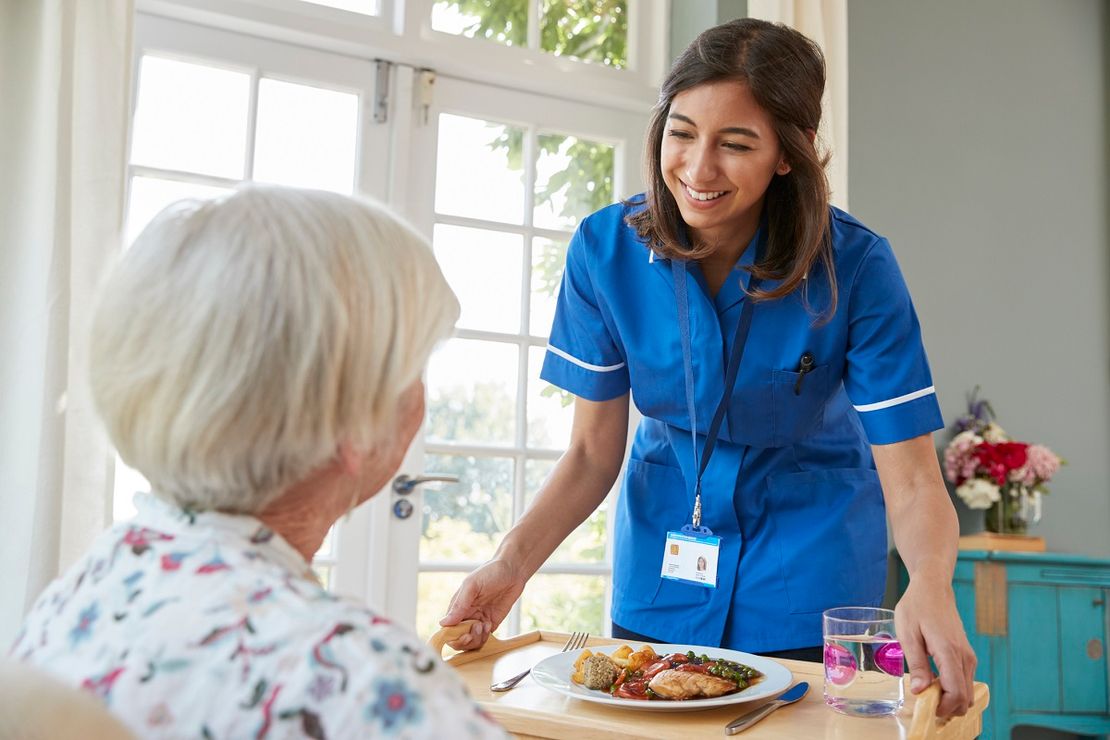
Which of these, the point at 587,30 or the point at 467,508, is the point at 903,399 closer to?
the point at 467,508

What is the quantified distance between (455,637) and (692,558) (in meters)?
0.42

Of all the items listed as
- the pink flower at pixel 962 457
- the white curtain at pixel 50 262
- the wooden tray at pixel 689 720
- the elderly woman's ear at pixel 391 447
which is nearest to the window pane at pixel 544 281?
the white curtain at pixel 50 262

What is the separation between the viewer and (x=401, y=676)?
2.03 feet

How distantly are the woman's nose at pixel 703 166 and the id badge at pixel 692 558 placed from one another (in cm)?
54

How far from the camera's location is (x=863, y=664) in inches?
45.6

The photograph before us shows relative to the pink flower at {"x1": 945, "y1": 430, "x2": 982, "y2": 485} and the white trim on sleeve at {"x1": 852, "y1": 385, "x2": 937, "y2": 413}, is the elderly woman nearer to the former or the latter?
the white trim on sleeve at {"x1": 852, "y1": 385, "x2": 937, "y2": 413}

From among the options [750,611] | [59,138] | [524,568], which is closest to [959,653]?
[750,611]

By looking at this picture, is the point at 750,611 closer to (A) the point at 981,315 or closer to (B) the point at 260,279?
(B) the point at 260,279

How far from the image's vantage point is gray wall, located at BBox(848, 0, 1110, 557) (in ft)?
12.0

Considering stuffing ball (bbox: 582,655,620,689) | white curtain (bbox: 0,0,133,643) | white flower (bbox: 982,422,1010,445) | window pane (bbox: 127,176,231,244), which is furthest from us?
white flower (bbox: 982,422,1010,445)

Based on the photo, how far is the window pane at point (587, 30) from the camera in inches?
131

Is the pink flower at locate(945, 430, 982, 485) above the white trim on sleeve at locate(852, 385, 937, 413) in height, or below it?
below

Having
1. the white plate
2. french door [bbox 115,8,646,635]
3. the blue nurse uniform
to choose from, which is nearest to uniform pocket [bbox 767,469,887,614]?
the blue nurse uniform

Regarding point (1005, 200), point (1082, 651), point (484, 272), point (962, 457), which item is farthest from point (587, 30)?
point (1082, 651)
